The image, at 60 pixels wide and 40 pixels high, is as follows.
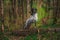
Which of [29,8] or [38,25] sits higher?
[29,8]

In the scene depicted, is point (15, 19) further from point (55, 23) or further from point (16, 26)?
point (55, 23)

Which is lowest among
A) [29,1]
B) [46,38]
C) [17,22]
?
[46,38]

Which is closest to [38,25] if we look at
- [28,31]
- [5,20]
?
[28,31]

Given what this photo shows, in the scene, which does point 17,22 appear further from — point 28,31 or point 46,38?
point 46,38

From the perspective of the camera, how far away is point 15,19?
602 centimetres

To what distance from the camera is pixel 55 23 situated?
20.1 feet

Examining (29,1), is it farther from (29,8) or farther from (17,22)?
(17,22)

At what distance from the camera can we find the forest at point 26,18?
19.6ft

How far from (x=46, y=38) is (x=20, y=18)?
2.68 ft

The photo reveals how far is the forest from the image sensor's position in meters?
5.98

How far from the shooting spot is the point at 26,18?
6.04 meters

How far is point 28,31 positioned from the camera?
6055 mm

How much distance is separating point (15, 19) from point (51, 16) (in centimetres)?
93

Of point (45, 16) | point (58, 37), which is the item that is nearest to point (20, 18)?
point (45, 16)
